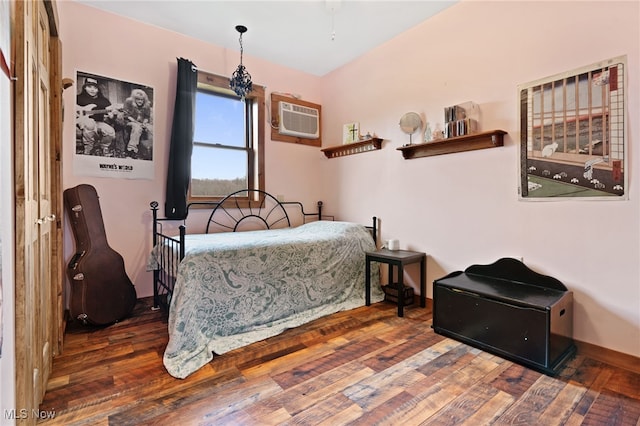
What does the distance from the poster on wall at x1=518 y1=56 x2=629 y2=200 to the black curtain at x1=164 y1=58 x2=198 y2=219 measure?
112 inches

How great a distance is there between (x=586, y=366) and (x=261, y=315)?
2.08 meters

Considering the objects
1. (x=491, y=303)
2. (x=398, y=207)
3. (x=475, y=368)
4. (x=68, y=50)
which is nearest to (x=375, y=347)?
(x=475, y=368)

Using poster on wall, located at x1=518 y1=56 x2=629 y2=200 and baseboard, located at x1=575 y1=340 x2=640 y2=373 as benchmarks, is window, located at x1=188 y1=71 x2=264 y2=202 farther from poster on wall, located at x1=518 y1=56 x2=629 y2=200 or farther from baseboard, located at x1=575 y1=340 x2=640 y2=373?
baseboard, located at x1=575 y1=340 x2=640 y2=373

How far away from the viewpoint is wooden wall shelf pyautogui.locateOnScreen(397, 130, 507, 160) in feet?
7.85

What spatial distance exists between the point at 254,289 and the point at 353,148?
2050mm

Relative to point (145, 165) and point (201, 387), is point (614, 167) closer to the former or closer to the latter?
point (201, 387)

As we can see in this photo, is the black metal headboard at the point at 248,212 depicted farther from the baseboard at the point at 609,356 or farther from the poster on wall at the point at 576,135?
the baseboard at the point at 609,356

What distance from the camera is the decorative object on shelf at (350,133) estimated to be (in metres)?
3.61

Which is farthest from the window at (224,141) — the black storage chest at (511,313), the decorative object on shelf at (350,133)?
the black storage chest at (511,313)

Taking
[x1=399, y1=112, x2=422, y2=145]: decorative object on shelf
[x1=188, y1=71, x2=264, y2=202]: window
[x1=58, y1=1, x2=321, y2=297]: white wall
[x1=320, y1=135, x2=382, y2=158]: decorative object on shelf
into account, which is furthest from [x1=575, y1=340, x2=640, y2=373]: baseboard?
[x1=58, y1=1, x2=321, y2=297]: white wall

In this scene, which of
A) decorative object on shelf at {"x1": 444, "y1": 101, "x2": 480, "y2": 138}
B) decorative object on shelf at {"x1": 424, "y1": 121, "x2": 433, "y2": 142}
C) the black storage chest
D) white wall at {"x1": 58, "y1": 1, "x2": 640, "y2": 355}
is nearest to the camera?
the black storage chest

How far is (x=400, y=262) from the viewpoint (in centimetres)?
270

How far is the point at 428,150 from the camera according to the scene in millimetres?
2875

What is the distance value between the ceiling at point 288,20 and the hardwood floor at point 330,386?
2694mm
